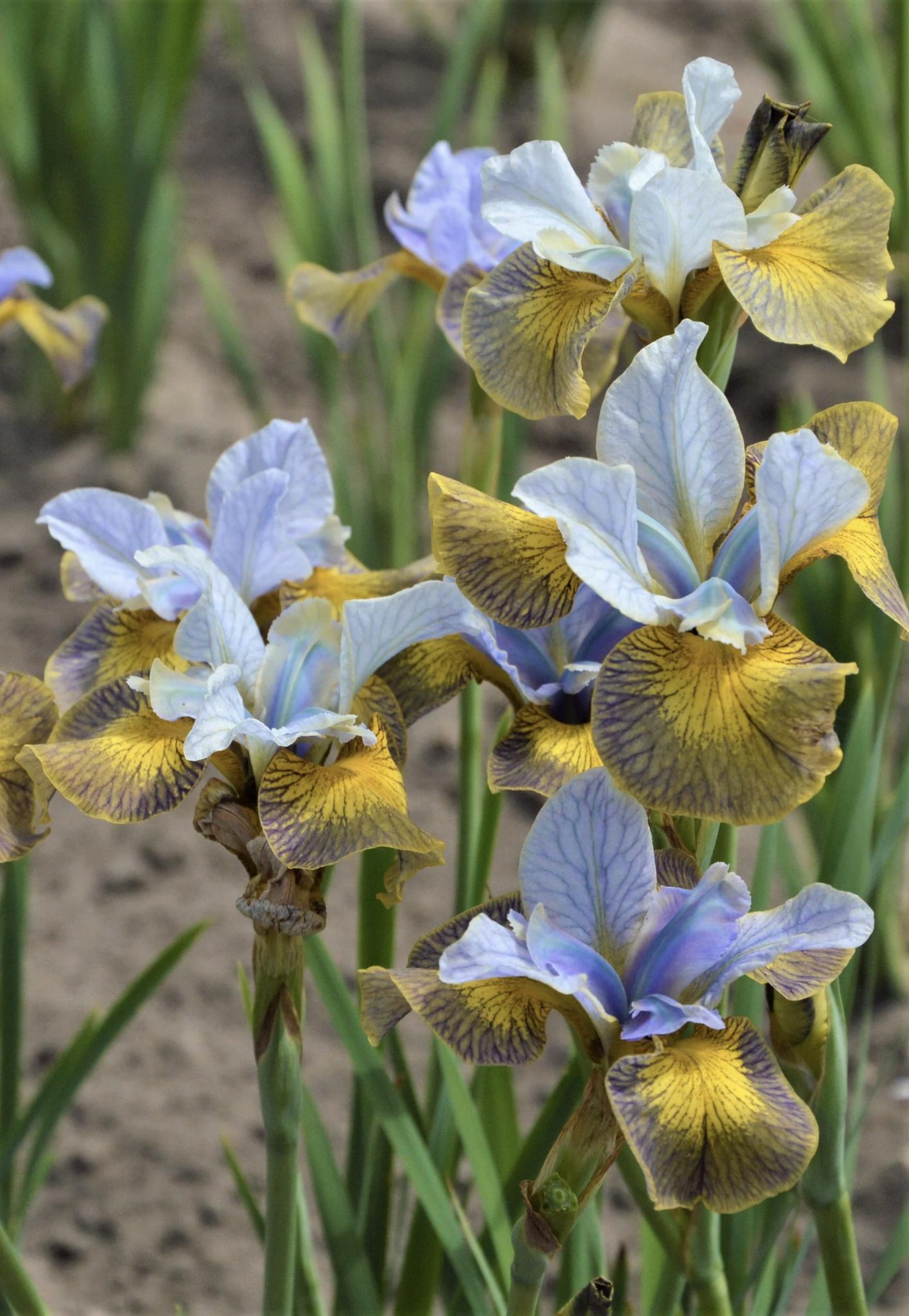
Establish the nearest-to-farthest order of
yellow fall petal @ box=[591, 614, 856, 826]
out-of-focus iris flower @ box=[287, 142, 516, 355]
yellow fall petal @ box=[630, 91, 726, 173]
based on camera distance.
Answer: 1. yellow fall petal @ box=[591, 614, 856, 826]
2. yellow fall petal @ box=[630, 91, 726, 173]
3. out-of-focus iris flower @ box=[287, 142, 516, 355]

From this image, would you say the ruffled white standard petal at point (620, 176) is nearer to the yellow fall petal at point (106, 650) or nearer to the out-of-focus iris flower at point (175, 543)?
the out-of-focus iris flower at point (175, 543)

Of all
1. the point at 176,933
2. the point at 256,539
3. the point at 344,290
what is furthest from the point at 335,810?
Answer: the point at 176,933

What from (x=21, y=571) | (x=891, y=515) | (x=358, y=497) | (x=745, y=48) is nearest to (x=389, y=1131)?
(x=891, y=515)

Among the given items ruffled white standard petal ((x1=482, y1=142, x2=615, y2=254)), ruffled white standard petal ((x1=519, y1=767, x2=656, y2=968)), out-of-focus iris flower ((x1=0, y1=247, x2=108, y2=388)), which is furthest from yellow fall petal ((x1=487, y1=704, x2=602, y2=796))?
out-of-focus iris flower ((x1=0, y1=247, x2=108, y2=388))

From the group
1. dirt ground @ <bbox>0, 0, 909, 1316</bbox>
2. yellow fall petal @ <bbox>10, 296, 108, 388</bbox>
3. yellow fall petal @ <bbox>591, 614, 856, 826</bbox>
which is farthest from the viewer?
dirt ground @ <bbox>0, 0, 909, 1316</bbox>

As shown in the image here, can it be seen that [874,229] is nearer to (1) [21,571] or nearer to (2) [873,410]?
(2) [873,410]

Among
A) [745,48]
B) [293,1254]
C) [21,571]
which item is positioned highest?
[745,48]

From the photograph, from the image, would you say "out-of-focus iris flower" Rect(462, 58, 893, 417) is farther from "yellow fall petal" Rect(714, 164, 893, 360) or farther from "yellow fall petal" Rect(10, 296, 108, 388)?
"yellow fall petal" Rect(10, 296, 108, 388)

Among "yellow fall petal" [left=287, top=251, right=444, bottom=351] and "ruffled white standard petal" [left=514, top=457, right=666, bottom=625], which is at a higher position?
"yellow fall petal" [left=287, top=251, right=444, bottom=351]
